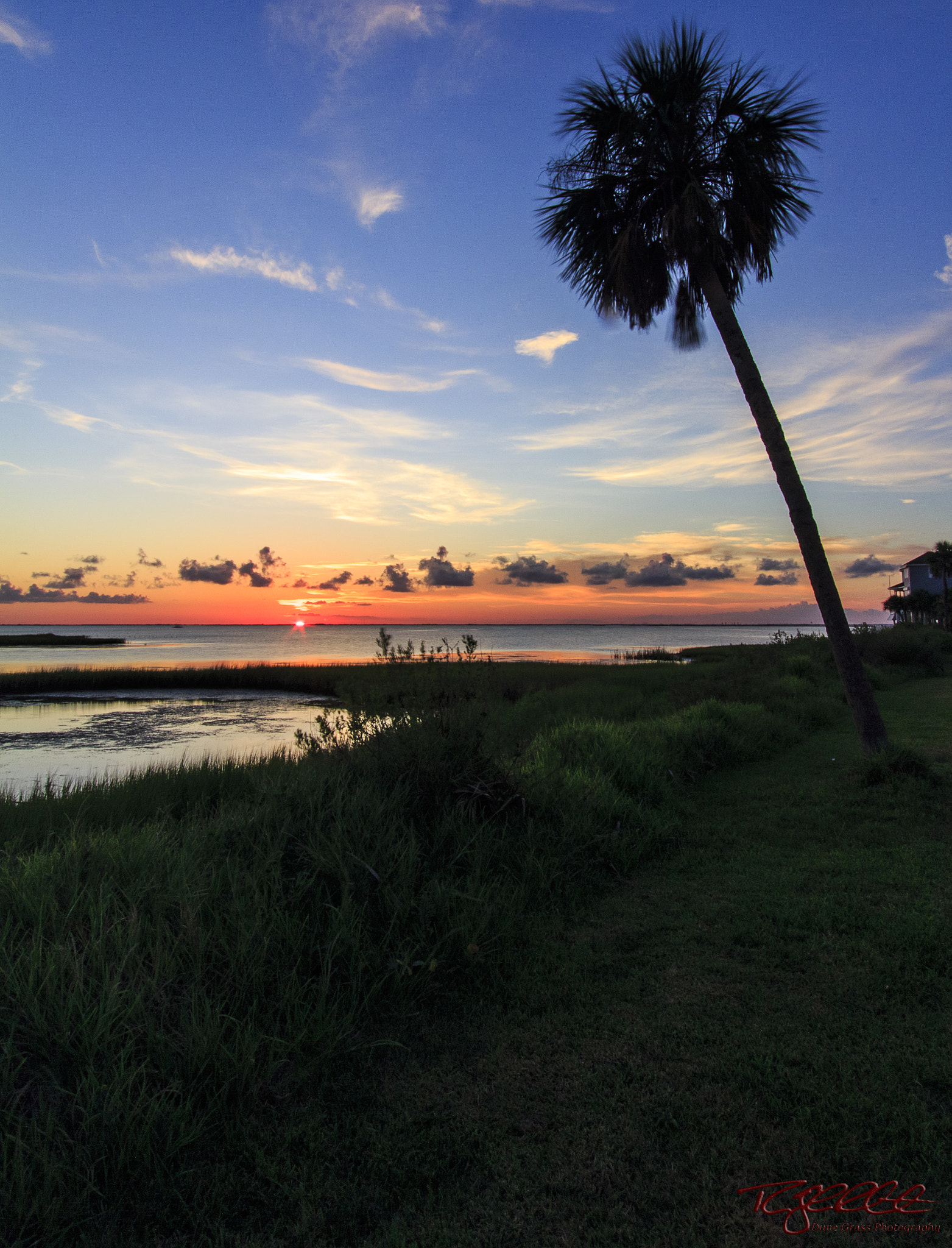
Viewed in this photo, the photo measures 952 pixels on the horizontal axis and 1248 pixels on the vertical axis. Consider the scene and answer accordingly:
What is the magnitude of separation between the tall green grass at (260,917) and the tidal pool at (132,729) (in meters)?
3.50

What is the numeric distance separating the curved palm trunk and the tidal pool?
6365mm

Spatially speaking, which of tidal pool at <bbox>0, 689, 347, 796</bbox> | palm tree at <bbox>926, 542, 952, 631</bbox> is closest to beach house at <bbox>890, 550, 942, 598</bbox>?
palm tree at <bbox>926, 542, 952, 631</bbox>

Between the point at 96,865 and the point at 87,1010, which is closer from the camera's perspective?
the point at 87,1010

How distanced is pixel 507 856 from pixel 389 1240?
2.93 metres

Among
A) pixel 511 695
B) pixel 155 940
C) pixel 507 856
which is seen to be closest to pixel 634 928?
pixel 507 856

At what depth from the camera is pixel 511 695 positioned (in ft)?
68.6

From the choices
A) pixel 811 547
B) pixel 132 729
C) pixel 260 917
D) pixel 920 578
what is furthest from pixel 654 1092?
pixel 920 578

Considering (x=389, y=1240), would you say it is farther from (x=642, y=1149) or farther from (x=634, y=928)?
(x=634, y=928)

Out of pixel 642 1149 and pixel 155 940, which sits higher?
pixel 155 940

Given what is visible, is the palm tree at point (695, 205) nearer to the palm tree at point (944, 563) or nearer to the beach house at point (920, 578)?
the palm tree at point (944, 563)
